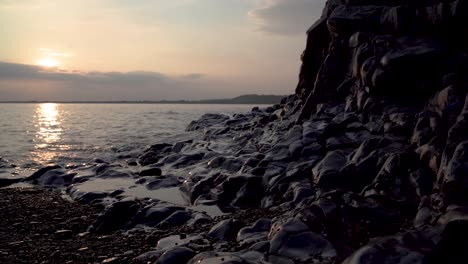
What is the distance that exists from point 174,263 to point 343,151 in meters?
5.71

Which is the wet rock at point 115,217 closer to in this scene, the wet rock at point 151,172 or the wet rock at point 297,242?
the wet rock at point 297,242

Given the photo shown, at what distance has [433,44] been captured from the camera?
35.1 feet

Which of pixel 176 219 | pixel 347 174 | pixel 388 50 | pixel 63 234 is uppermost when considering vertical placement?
pixel 388 50

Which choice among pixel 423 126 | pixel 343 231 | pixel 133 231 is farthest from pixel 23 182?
pixel 423 126

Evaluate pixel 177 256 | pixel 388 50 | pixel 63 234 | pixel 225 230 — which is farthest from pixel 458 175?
pixel 388 50

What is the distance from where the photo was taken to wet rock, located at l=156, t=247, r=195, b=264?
5211 mm

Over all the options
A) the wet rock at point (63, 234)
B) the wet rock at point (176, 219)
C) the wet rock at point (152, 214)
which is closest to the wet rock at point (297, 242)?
the wet rock at point (176, 219)

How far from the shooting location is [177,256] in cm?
529

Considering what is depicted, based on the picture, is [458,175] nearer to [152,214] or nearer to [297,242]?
[297,242]

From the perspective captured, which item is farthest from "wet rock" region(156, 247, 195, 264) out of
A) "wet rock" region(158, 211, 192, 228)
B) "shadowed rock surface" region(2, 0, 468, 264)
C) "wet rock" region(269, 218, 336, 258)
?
"wet rock" region(158, 211, 192, 228)

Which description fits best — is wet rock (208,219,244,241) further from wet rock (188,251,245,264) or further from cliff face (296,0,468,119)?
cliff face (296,0,468,119)

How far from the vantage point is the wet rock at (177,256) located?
521 cm

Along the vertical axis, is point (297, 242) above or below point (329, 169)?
below

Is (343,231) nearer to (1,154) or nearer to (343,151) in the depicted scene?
(343,151)
